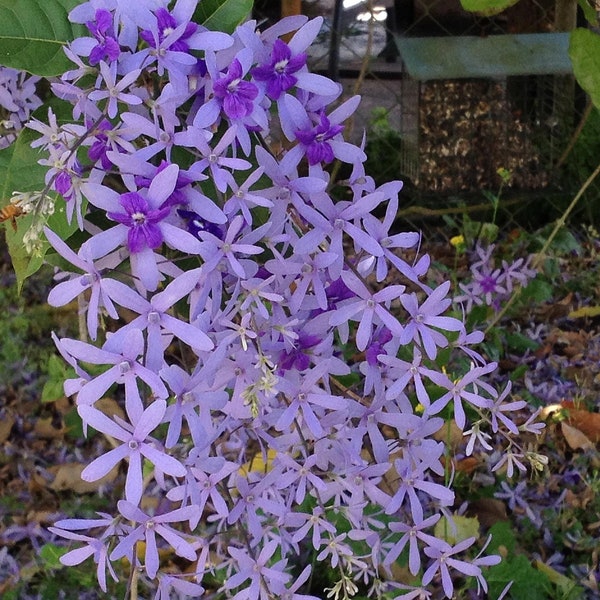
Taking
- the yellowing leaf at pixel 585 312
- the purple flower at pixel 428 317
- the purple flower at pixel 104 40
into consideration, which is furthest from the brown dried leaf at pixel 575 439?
the purple flower at pixel 104 40

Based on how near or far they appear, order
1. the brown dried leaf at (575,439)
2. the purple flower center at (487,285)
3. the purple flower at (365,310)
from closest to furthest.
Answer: the purple flower at (365,310), the brown dried leaf at (575,439), the purple flower center at (487,285)

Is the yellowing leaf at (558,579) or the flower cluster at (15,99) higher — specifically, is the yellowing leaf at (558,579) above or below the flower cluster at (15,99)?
below

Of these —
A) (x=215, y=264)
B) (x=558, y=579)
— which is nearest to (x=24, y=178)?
(x=215, y=264)

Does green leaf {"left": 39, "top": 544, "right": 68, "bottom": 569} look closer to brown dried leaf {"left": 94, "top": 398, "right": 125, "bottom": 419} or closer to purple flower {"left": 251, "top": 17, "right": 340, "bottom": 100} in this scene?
brown dried leaf {"left": 94, "top": 398, "right": 125, "bottom": 419}

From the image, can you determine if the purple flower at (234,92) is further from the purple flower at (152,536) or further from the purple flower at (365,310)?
the purple flower at (152,536)

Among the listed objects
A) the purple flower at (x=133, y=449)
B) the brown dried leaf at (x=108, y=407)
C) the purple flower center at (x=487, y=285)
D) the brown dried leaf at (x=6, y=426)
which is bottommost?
the brown dried leaf at (x=6, y=426)

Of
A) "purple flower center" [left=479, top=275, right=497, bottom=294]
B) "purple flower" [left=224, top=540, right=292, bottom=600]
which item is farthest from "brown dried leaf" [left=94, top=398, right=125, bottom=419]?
"purple flower" [left=224, top=540, right=292, bottom=600]

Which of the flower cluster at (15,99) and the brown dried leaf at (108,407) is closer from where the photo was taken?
the flower cluster at (15,99)

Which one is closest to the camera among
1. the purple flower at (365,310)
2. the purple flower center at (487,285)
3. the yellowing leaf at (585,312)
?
the purple flower at (365,310)

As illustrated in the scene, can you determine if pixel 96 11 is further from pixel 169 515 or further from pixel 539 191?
pixel 539 191
